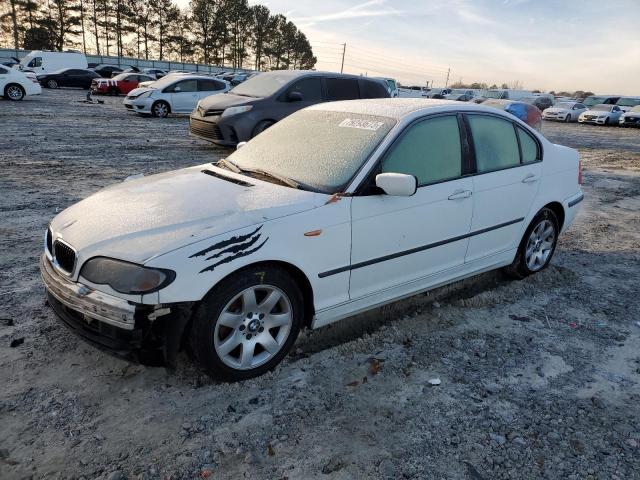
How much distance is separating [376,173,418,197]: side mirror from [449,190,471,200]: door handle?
0.68m

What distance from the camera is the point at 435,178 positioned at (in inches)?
144

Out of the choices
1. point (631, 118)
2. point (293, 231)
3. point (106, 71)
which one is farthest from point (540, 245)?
point (106, 71)

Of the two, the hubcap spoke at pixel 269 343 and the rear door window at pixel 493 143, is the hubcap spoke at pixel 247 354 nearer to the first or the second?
the hubcap spoke at pixel 269 343

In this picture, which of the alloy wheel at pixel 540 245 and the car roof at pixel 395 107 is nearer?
the car roof at pixel 395 107

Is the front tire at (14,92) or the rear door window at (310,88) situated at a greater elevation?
the rear door window at (310,88)

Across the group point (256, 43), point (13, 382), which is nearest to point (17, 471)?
point (13, 382)

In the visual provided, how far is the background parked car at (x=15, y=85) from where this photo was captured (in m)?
19.1

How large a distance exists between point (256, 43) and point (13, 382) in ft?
254

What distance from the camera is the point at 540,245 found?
481cm

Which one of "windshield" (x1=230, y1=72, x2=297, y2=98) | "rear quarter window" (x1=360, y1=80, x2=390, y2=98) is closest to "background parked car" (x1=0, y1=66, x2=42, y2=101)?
"windshield" (x1=230, y1=72, x2=297, y2=98)

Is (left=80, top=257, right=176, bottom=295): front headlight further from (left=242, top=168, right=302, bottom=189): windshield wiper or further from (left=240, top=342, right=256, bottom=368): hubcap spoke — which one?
(left=242, top=168, right=302, bottom=189): windshield wiper

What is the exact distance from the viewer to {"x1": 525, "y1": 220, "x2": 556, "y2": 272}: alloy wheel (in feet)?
15.4

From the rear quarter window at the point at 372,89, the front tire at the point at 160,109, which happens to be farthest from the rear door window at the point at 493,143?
the front tire at the point at 160,109

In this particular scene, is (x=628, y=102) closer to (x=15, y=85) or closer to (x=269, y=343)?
(x=15, y=85)
